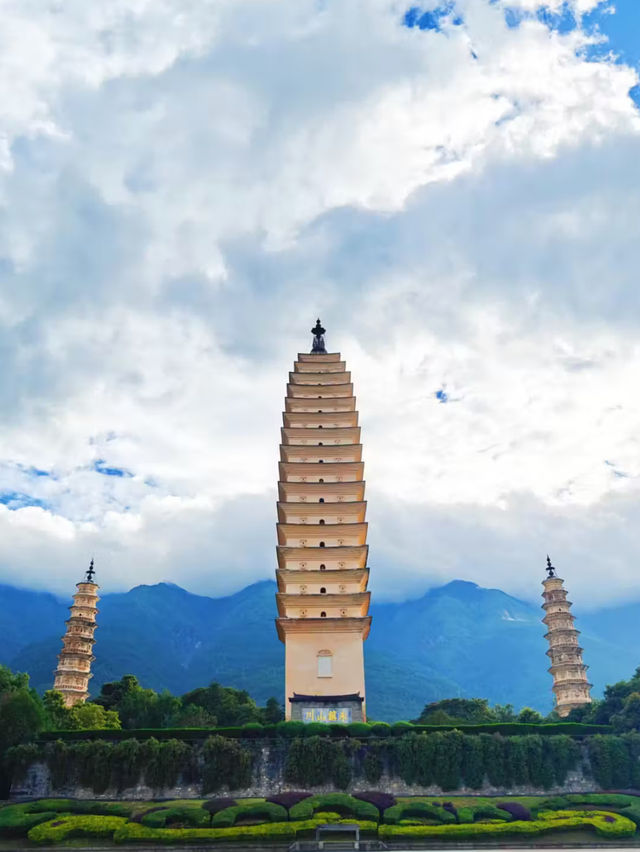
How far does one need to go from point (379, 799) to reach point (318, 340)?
33920 mm

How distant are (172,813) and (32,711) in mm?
8053

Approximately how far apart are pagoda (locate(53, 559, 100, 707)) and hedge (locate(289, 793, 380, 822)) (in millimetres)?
22706

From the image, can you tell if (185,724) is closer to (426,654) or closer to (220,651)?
(220,651)

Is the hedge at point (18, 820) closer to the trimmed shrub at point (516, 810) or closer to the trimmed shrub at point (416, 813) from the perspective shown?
the trimmed shrub at point (416, 813)

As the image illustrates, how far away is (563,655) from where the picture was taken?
44.2 m

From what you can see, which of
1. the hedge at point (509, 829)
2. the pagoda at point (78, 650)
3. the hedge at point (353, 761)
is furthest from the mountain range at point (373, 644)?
the hedge at point (509, 829)

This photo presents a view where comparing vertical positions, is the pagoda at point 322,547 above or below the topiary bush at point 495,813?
above

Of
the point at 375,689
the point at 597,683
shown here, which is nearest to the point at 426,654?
the point at 597,683

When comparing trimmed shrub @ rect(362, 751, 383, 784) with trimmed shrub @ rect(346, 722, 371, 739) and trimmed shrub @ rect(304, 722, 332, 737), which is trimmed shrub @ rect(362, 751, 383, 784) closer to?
trimmed shrub @ rect(346, 722, 371, 739)

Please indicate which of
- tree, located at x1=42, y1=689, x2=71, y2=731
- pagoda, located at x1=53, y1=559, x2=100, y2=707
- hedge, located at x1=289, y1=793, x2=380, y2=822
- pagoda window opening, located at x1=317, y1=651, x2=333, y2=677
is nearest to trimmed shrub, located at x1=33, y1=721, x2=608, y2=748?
tree, located at x1=42, y1=689, x2=71, y2=731

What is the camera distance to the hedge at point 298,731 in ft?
93.9

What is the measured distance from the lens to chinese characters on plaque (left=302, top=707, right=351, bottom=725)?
33.0 m

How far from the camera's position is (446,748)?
27.8 meters

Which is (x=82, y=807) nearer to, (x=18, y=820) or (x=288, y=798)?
(x=18, y=820)
